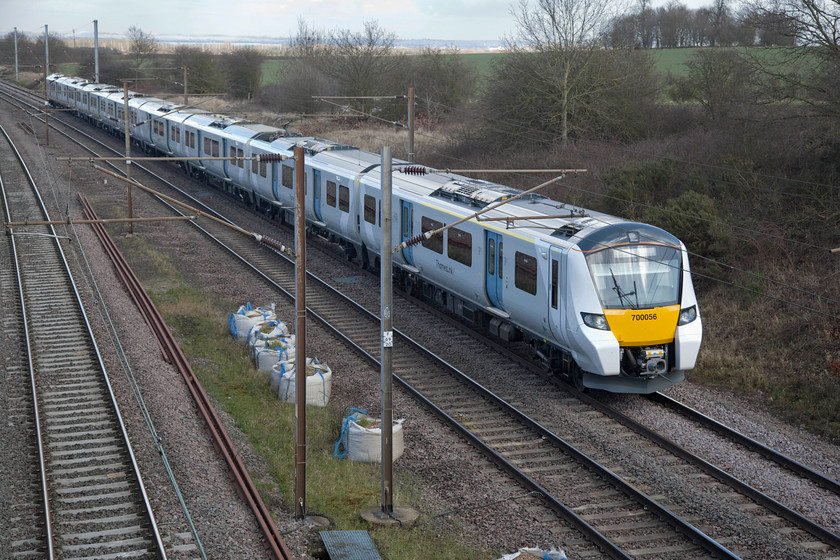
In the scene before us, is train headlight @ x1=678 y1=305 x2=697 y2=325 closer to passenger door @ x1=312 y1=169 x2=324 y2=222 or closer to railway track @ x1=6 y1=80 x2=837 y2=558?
railway track @ x1=6 y1=80 x2=837 y2=558

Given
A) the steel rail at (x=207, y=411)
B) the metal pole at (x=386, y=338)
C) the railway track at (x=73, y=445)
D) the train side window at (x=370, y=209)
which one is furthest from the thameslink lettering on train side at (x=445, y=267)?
the railway track at (x=73, y=445)

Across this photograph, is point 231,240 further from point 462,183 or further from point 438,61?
point 438,61

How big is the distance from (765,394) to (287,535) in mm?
9513

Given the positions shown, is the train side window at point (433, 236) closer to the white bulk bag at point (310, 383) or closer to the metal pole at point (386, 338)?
the white bulk bag at point (310, 383)

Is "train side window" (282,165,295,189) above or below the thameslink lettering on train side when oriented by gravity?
above

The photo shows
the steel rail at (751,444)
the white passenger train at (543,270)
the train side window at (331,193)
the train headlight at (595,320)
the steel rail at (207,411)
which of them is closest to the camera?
the steel rail at (207,411)

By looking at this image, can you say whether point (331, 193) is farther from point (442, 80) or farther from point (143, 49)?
point (143, 49)

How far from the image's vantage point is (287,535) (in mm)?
11031

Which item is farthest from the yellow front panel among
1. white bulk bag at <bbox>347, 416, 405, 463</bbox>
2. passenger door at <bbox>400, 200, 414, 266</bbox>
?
passenger door at <bbox>400, 200, 414, 266</bbox>

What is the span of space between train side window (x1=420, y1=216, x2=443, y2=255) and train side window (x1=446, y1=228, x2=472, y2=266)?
35 cm

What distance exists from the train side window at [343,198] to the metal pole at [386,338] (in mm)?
12071

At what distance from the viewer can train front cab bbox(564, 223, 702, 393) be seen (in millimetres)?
14367

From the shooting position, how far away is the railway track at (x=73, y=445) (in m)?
10.6

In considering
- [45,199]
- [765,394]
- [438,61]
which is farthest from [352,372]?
[438,61]
